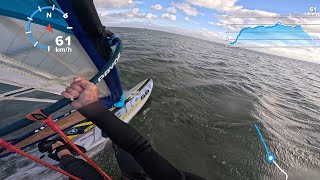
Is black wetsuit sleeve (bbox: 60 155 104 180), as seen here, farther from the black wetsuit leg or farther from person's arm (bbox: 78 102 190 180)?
person's arm (bbox: 78 102 190 180)

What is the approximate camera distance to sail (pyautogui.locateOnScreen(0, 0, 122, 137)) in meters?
2.70

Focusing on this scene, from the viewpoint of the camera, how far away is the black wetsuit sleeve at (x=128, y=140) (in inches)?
73.0

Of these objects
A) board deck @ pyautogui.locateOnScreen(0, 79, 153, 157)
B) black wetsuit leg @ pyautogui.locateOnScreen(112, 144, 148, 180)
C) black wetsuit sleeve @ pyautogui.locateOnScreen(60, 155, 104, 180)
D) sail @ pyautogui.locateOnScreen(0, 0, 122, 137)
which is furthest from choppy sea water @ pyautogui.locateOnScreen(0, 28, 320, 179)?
sail @ pyautogui.locateOnScreen(0, 0, 122, 137)

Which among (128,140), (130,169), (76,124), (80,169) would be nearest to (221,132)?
(130,169)

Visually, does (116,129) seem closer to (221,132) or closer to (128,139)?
(128,139)

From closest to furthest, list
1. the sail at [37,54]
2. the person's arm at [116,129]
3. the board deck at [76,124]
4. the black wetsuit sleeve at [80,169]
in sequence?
1. the person's arm at [116,129]
2. the sail at [37,54]
3. the black wetsuit sleeve at [80,169]
4. the board deck at [76,124]

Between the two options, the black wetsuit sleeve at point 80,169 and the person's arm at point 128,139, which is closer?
the person's arm at point 128,139

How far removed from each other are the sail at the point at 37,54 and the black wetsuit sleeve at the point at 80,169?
113 centimetres

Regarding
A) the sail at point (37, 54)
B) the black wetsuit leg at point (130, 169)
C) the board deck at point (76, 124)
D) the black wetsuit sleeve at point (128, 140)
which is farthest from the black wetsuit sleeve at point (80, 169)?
the black wetsuit sleeve at point (128, 140)

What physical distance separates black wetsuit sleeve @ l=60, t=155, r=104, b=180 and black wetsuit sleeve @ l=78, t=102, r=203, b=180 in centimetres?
163

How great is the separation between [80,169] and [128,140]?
1.88m

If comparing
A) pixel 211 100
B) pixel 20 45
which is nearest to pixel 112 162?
pixel 20 45

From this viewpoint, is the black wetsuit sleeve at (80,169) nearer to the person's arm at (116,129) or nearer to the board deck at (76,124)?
the board deck at (76,124)

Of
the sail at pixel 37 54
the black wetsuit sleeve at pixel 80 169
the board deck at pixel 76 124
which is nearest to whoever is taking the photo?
the sail at pixel 37 54
